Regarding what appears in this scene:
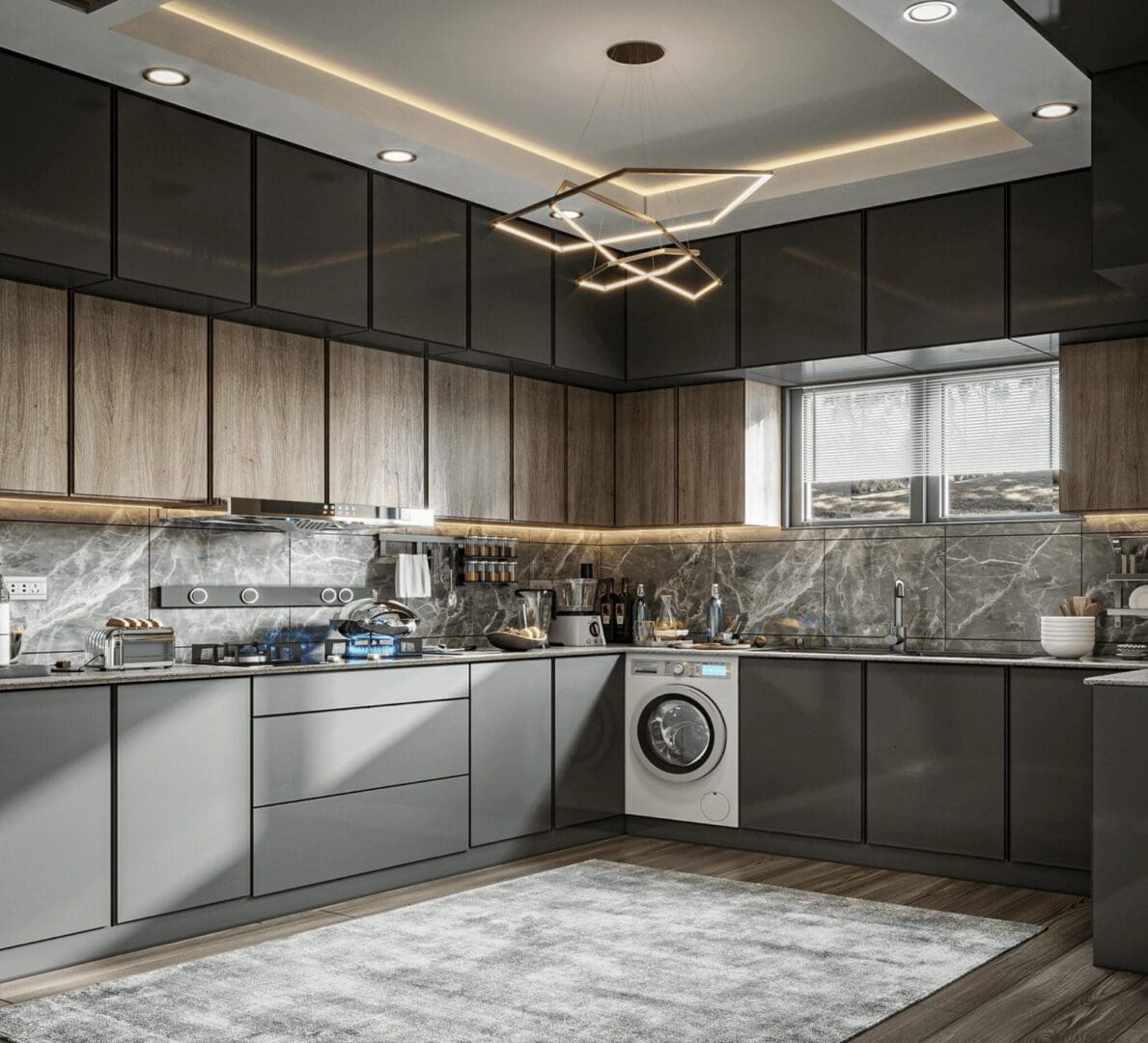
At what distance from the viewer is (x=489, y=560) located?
597 centimetres

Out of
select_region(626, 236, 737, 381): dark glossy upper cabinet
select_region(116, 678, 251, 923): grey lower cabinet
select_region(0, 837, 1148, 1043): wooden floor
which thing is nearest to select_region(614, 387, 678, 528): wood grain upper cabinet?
select_region(626, 236, 737, 381): dark glossy upper cabinet

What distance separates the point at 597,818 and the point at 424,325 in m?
2.29

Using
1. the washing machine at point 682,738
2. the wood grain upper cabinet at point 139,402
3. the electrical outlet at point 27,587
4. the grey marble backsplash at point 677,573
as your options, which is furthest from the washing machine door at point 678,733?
the electrical outlet at point 27,587

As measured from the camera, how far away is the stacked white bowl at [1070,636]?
497cm

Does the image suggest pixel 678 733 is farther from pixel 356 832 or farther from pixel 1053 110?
pixel 1053 110

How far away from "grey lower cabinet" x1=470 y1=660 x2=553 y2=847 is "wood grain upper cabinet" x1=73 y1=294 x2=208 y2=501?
1428 mm

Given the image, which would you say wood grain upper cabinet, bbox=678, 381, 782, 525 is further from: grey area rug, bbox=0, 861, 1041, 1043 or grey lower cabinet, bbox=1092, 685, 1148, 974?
grey lower cabinet, bbox=1092, 685, 1148, 974

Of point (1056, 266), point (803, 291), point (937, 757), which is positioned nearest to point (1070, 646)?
point (937, 757)

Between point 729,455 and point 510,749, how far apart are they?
5.74 ft

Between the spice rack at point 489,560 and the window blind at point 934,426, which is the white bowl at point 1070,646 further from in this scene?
the spice rack at point 489,560

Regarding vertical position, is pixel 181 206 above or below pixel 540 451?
above

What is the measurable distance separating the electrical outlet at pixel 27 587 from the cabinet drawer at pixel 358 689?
0.78m

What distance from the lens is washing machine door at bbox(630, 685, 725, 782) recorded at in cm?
560

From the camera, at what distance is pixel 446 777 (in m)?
4.96
